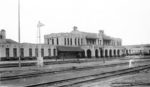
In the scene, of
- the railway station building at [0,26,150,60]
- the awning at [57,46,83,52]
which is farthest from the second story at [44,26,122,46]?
the awning at [57,46,83,52]

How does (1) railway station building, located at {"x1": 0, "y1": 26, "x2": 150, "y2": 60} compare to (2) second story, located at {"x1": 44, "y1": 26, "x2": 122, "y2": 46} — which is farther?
(2) second story, located at {"x1": 44, "y1": 26, "x2": 122, "y2": 46}

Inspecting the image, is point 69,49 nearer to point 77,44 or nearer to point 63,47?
point 63,47

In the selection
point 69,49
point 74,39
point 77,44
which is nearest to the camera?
point 69,49

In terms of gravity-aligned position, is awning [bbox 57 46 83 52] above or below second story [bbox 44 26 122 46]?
below

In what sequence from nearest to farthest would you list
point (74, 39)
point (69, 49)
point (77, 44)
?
point (69, 49), point (74, 39), point (77, 44)

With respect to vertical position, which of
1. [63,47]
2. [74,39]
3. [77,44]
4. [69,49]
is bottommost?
[69,49]

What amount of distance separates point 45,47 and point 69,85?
1394 inches

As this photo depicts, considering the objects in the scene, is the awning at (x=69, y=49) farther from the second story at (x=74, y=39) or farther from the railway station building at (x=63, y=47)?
the second story at (x=74, y=39)

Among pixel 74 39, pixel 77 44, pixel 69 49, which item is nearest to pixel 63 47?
pixel 69 49

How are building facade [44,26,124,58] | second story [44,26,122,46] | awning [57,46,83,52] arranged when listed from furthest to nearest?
second story [44,26,122,46], building facade [44,26,124,58], awning [57,46,83,52]

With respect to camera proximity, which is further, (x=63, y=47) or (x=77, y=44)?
(x=77, y=44)

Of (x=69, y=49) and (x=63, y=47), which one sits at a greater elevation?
(x=63, y=47)

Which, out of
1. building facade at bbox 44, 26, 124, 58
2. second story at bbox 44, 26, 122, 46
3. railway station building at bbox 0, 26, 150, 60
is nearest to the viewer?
railway station building at bbox 0, 26, 150, 60

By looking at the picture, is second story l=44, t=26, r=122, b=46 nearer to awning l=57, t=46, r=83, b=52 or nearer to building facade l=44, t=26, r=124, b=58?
building facade l=44, t=26, r=124, b=58
